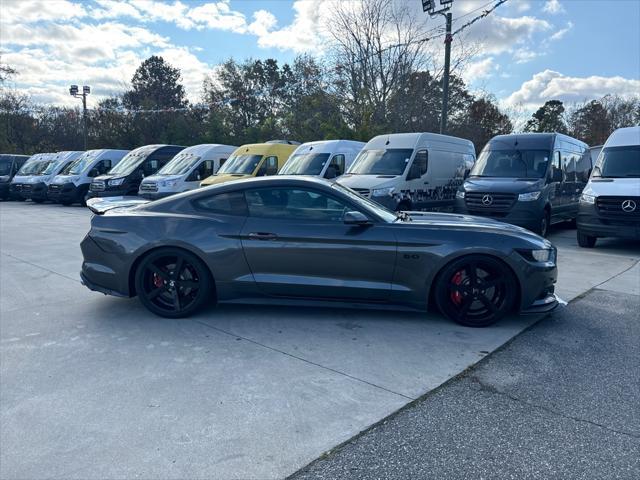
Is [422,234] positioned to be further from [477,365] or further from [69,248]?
[69,248]

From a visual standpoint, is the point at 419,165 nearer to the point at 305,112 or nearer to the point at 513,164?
the point at 513,164

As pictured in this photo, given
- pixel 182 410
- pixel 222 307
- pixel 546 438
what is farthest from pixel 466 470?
pixel 222 307

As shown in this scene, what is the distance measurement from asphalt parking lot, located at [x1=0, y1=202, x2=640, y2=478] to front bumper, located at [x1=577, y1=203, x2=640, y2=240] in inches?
Answer: 154

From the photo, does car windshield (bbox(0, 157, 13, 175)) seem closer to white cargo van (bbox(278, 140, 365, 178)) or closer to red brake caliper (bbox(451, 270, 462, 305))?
white cargo van (bbox(278, 140, 365, 178))

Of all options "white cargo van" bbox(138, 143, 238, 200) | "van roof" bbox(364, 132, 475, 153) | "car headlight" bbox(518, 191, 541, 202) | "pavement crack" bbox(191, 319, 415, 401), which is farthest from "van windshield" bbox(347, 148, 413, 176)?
"pavement crack" bbox(191, 319, 415, 401)

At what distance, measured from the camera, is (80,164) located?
20000 mm

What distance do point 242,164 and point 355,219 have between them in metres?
11.0

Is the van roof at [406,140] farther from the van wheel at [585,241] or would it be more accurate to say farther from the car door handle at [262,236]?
the car door handle at [262,236]

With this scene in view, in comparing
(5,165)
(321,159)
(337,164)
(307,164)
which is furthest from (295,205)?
(5,165)

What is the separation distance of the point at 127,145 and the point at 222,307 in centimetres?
3879

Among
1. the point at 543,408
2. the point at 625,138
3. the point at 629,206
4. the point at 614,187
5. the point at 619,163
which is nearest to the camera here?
the point at 543,408

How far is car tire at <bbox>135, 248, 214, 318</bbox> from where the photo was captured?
15.3 ft

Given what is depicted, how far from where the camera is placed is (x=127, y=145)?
39.8m

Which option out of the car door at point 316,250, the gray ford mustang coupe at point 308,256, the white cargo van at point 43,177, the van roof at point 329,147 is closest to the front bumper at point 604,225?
the gray ford mustang coupe at point 308,256
